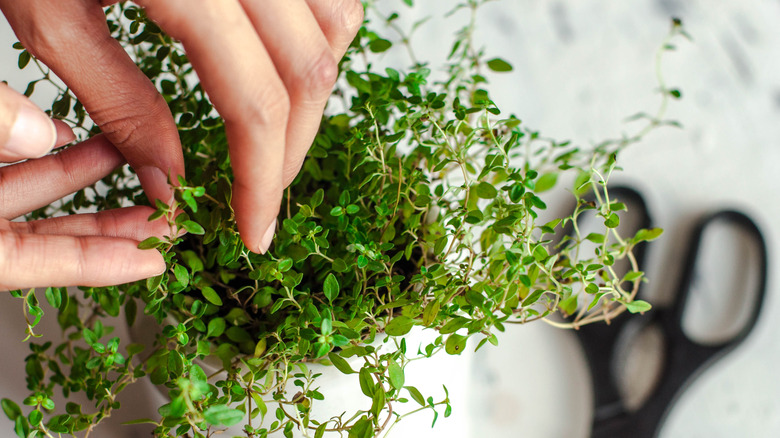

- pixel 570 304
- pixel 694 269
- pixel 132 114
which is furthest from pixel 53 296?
pixel 694 269

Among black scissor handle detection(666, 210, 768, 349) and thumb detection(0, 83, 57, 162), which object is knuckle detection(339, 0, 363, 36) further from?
black scissor handle detection(666, 210, 768, 349)

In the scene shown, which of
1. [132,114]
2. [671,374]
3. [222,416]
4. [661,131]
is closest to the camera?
[222,416]

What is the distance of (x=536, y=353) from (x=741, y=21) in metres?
0.66

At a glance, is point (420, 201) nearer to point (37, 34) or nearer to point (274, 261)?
point (274, 261)

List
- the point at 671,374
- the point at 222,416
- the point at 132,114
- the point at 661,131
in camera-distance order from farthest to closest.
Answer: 1. the point at 661,131
2. the point at 671,374
3. the point at 132,114
4. the point at 222,416

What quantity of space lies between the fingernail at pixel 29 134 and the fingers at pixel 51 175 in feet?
0.29

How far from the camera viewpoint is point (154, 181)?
18.4 inches

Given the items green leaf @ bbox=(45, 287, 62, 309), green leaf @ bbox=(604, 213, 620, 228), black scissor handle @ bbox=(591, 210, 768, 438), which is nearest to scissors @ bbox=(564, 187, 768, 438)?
black scissor handle @ bbox=(591, 210, 768, 438)

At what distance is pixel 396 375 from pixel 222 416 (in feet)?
0.38

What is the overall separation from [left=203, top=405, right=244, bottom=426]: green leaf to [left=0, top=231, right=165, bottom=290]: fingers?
0.37ft

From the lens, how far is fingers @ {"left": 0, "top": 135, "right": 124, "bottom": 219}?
1.65ft

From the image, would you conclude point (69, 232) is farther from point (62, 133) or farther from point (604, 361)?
point (604, 361)

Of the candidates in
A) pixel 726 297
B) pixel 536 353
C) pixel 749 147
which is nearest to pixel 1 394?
pixel 536 353

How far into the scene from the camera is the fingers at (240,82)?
381mm
